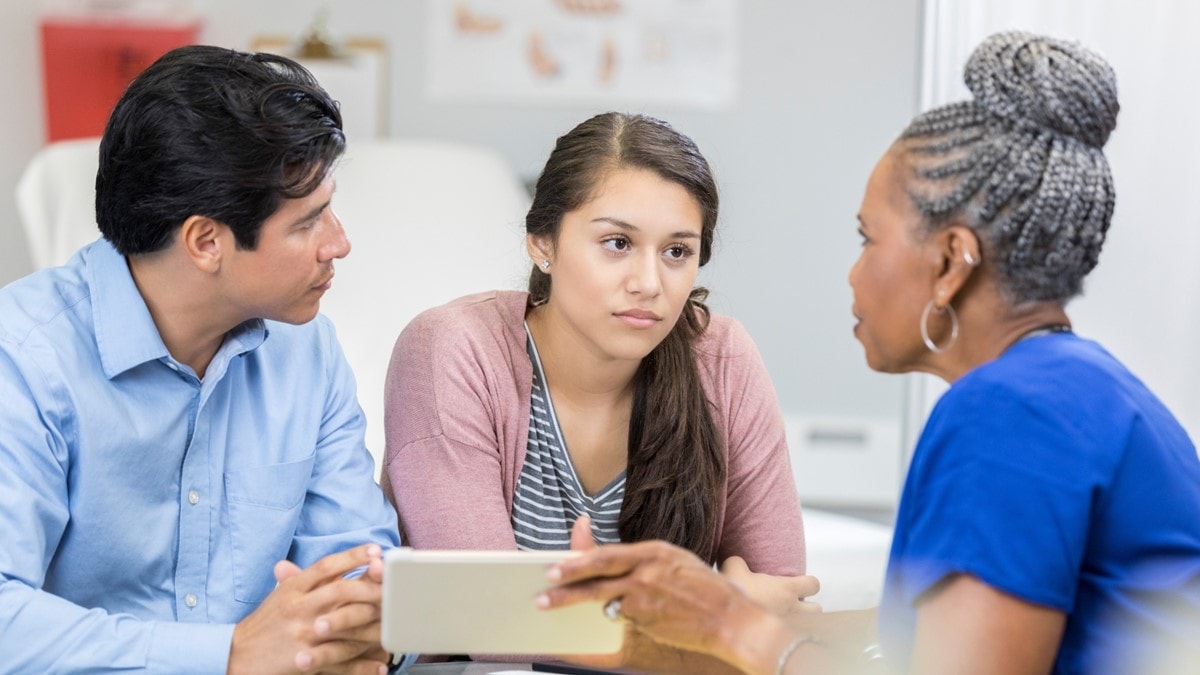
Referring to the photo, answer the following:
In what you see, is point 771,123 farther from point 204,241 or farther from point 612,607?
point 612,607

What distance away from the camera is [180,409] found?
148 centimetres

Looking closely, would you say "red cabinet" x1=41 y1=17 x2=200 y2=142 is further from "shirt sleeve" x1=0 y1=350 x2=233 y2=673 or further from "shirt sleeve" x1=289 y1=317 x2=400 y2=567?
"shirt sleeve" x1=0 y1=350 x2=233 y2=673

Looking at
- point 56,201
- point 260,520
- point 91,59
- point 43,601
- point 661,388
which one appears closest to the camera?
point 43,601

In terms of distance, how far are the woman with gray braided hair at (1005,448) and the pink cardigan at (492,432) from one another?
0.50 metres

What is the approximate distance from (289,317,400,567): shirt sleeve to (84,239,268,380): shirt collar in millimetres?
251

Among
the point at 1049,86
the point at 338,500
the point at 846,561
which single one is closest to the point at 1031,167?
the point at 1049,86

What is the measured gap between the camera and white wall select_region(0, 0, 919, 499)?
3158mm

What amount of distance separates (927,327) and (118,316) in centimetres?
83

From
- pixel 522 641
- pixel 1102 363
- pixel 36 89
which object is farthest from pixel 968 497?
pixel 36 89

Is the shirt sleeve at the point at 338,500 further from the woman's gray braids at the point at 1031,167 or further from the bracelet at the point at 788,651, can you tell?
the woman's gray braids at the point at 1031,167

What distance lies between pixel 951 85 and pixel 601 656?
4.13 feet

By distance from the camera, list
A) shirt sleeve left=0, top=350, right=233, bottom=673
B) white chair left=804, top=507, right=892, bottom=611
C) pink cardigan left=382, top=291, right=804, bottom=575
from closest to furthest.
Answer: shirt sleeve left=0, top=350, right=233, bottom=673
pink cardigan left=382, top=291, right=804, bottom=575
white chair left=804, top=507, right=892, bottom=611

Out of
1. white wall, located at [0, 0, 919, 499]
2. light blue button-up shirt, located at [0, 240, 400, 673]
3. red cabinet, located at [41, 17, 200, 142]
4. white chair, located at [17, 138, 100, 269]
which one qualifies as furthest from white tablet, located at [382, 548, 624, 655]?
red cabinet, located at [41, 17, 200, 142]

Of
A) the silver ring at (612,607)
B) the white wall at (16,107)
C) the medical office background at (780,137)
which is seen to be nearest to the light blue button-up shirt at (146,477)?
the silver ring at (612,607)
